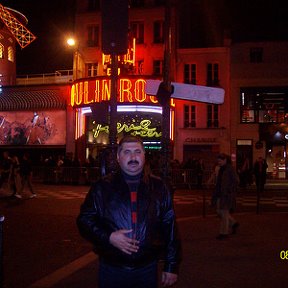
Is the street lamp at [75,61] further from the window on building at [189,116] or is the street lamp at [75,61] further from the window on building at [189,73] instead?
the window on building at [189,116]

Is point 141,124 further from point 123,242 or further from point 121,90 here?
point 123,242

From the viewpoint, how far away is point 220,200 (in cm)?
1057

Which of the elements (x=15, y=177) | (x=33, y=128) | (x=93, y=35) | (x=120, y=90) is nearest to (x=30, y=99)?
(x=33, y=128)

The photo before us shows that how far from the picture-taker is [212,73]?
3503cm

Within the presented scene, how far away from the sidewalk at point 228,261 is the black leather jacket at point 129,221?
2827 mm

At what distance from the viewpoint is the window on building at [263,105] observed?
111 feet

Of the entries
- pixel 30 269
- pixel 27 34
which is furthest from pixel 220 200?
pixel 27 34

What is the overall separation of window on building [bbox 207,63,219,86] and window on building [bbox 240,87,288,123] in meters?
1.91

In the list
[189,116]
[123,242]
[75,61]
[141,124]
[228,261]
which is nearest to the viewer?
[123,242]

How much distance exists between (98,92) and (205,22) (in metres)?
13.8

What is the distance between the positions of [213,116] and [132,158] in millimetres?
30896

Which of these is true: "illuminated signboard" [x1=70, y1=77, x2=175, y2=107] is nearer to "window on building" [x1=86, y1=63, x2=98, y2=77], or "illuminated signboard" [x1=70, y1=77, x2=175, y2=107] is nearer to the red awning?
"window on building" [x1=86, y1=63, x2=98, y2=77]

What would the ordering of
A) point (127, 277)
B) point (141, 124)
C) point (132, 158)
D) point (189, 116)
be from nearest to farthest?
point (127, 277) → point (132, 158) → point (141, 124) → point (189, 116)

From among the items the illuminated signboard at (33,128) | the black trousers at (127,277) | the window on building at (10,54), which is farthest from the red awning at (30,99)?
the black trousers at (127,277)
